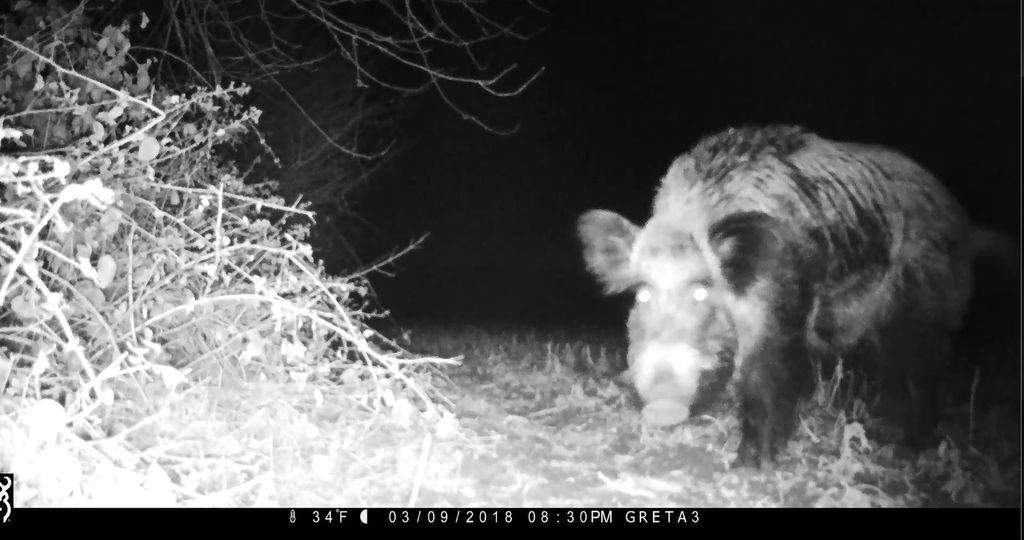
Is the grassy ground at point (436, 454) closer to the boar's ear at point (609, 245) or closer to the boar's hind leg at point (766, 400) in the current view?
the boar's hind leg at point (766, 400)

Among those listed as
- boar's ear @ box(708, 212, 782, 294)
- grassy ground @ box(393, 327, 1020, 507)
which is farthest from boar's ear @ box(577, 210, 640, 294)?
grassy ground @ box(393, 327, 1020, 507)

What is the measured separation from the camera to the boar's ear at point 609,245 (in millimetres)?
4699

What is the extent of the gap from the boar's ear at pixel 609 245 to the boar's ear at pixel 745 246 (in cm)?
61

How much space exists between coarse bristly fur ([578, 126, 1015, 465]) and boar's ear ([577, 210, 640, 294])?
0.14 metres

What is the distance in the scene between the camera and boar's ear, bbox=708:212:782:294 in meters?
4.00

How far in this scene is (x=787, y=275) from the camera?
3.96 meters

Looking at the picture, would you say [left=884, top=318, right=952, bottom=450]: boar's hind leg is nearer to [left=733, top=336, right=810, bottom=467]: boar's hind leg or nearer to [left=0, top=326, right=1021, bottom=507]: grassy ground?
[left=0, top=326, right=1021, bottom=507]: grassy ground

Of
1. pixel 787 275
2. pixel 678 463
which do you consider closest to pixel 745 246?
pixel 787 275

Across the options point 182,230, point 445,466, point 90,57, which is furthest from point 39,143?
point 445,466

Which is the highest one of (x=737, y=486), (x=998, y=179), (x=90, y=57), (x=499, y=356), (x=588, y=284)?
(x=90, y=57)

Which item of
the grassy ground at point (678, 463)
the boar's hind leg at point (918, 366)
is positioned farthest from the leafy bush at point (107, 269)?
the boar's hind leg at point (918, 366)

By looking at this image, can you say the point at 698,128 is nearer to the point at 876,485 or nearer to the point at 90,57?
the point at 876,485

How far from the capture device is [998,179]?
16.2 feet

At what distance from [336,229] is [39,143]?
5.13m
